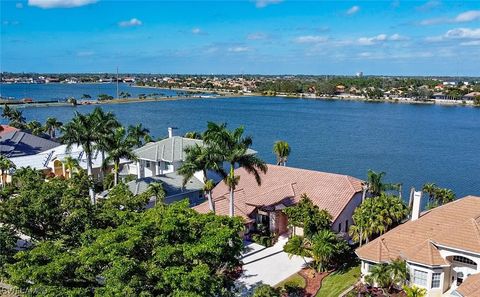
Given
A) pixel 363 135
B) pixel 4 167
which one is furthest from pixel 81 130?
pixel 363 135

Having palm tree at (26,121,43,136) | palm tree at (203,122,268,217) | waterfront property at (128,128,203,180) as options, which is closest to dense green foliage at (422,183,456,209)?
palm tree at (203,122,268,217)

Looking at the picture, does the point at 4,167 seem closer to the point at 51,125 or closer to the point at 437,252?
the point at 437,252

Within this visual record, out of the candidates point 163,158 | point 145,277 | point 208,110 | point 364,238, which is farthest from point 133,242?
point 208,110

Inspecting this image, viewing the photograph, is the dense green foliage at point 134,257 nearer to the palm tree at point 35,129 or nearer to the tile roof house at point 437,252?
the tile roof house at point 437,252

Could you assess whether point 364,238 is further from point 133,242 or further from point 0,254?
point 0,254

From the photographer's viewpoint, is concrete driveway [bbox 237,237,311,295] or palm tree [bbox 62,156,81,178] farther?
palm tree [bbox 62,156,81,178]

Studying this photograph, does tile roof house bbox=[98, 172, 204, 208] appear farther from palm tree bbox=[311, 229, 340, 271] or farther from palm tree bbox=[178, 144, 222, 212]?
palm tree bbox=[311, 229, 340, 271]
